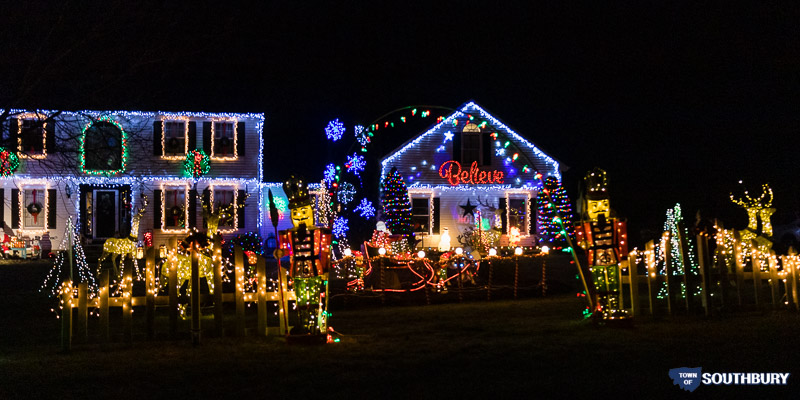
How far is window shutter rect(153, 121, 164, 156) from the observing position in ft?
90.0

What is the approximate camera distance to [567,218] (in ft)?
84.1

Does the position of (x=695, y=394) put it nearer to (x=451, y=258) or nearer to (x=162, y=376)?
(x=162, y=376)

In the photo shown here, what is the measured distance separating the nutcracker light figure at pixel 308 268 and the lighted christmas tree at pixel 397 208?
11.9m

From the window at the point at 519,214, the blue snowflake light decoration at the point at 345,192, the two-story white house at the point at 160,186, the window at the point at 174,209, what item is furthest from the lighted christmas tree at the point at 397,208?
the window at the point at 174,209

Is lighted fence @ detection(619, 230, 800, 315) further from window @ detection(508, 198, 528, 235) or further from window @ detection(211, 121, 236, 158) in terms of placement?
window @ detection(211, 121, 236, 158)

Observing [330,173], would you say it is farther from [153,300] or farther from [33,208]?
[153,300]

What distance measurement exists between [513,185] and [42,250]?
58.7 ft

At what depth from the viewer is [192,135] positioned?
27812 mm

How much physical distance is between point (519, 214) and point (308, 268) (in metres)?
21.6

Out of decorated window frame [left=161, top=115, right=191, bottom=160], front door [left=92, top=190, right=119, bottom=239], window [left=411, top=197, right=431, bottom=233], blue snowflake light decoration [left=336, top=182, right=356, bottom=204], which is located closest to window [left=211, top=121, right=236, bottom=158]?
decorated window frame [left=161, top=115, right=191, bottom=160]

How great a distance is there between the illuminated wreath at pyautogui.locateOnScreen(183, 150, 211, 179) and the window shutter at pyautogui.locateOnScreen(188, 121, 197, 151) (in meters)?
0.41

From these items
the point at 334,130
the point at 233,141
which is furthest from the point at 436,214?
the point at 233,141

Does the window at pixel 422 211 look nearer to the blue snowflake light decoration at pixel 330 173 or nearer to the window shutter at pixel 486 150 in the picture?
the window shutter at pixel 486 150

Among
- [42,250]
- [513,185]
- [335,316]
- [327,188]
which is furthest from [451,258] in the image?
[42,250]
